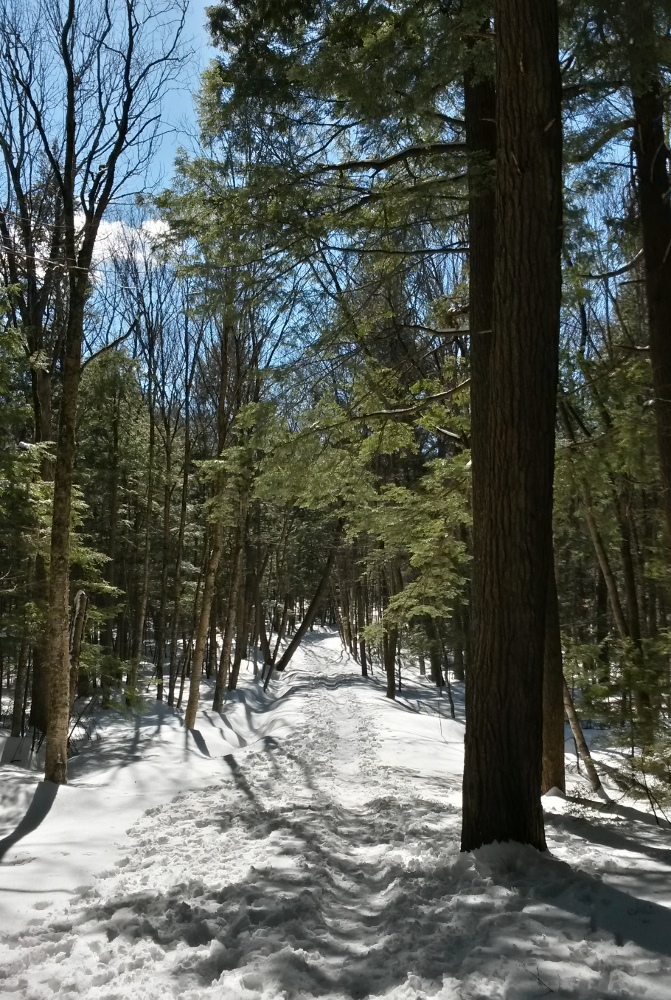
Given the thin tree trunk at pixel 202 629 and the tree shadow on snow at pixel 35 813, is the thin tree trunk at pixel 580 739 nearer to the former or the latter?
the tree shadow on snow at pixel 35 813

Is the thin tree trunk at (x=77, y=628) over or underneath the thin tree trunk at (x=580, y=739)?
over

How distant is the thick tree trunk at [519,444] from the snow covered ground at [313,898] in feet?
1.59

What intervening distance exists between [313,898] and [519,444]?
10.4 ft

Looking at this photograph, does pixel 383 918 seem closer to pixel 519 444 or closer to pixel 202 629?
pixel 519 444

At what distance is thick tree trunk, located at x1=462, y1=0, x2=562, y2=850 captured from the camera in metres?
4.43

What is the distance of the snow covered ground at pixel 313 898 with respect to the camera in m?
2.94

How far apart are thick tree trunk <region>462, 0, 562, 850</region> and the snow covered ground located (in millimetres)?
484

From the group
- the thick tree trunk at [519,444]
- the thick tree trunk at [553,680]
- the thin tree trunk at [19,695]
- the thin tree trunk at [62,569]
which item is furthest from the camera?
the thin tree trunk at [19,695]

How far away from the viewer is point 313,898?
4.02 m

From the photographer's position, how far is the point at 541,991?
2678 millimetres

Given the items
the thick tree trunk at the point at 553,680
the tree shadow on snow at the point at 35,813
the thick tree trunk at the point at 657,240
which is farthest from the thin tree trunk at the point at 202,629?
the thick tree trunk at the point at 657,240

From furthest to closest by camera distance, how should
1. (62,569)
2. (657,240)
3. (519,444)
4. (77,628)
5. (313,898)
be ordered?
(77,628), (62,569), (657,240), (519,444), (313,898)

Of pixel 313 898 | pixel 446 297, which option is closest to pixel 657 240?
pixel 446 297

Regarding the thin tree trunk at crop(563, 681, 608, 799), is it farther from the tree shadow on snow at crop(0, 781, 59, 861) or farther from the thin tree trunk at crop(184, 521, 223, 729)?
the thin tree trunk at crop(184, 521, 223, 729)
